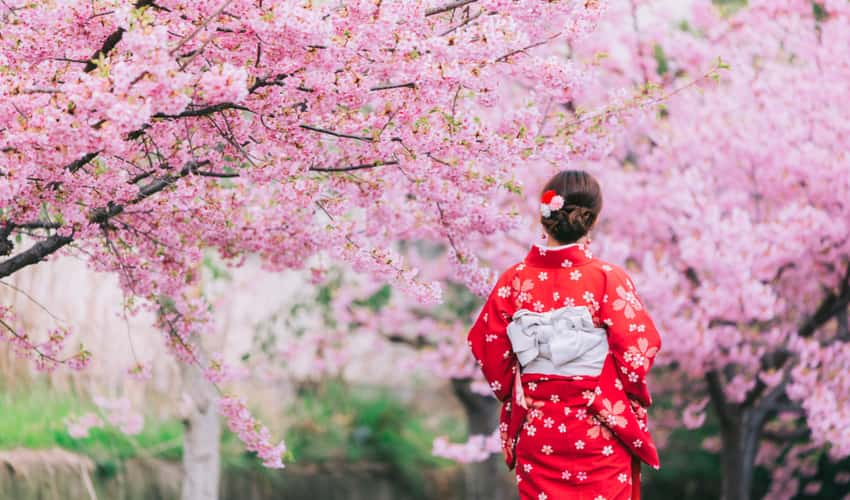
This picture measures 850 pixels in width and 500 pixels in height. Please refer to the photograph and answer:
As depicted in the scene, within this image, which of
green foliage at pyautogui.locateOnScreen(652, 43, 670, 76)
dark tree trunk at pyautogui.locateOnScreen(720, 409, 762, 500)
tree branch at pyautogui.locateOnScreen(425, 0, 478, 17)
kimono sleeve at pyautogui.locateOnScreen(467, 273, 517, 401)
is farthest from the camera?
green foliage at pyautogui.locateOnScreen(652, 43, 670, 76)

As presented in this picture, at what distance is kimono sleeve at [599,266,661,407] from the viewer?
10.9 ft

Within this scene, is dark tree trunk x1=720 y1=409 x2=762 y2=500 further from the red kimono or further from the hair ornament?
the hair ornament

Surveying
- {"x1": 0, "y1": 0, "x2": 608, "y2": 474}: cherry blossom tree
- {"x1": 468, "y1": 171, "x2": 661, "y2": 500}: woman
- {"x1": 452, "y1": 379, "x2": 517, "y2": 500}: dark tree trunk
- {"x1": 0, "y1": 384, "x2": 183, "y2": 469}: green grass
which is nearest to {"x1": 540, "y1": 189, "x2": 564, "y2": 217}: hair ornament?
{"x1": 468, "y1": 171, "x2": 661, "y2": 500}: woman

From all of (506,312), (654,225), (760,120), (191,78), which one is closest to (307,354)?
(654,225)

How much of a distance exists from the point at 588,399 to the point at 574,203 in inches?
24.7

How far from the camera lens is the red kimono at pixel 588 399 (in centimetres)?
335

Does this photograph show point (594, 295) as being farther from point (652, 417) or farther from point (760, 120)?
point (652, 417)

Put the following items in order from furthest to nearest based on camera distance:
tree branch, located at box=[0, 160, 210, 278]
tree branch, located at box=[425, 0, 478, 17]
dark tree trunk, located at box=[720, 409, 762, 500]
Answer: dark tree trunk, located at box=[720, 409, 762, 500] → tree branch, located at box=[0, 160, 210, 278] → tree branch, located at box=[425, 0, 478, 17]

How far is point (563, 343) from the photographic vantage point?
11.0 ft

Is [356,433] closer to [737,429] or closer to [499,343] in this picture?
[737,429]

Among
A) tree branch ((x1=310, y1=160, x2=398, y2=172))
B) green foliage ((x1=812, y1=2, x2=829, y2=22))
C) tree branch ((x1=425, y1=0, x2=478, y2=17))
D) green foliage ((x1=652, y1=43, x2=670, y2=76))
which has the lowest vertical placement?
tree branch ((x1=310, y1=160, x2=398, y2=172))

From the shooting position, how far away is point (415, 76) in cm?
311

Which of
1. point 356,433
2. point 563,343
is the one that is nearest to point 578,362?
point 563,343

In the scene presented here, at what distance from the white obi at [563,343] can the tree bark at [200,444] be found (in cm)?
310
